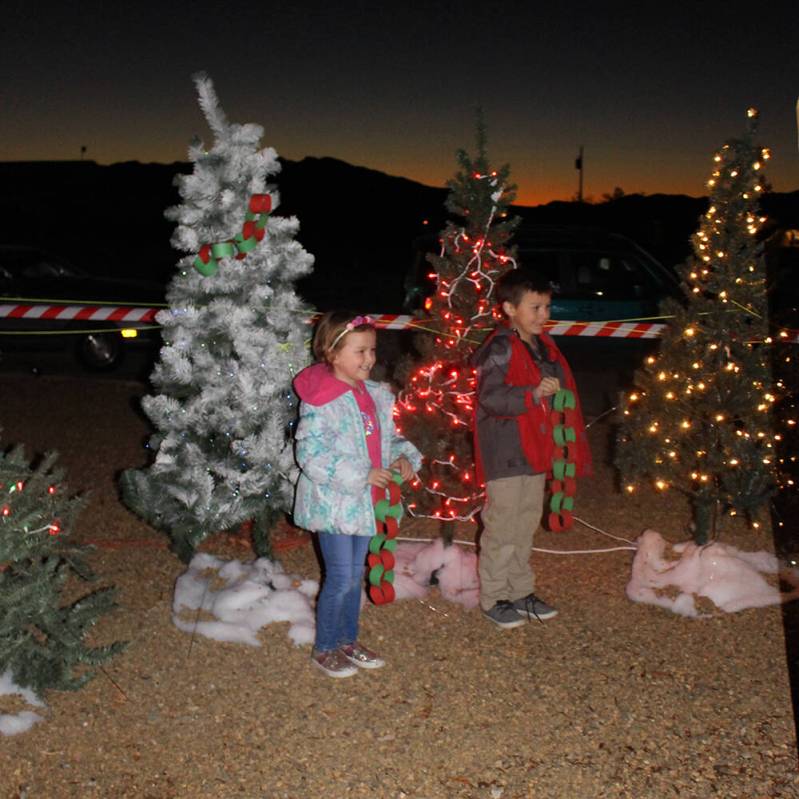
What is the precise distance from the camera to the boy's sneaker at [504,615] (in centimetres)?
527

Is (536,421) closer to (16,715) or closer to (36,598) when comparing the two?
(36,598)

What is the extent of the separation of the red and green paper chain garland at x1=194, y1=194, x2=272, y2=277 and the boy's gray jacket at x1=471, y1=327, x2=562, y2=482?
1.32 m

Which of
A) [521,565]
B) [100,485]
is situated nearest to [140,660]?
[521,565]

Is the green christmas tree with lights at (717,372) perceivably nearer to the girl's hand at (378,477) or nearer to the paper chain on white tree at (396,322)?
the paper chain on white tree at (396,322)

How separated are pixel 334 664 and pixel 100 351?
10674mm

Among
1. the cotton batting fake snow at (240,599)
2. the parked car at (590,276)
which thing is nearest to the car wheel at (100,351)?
the parked car at (590,276)

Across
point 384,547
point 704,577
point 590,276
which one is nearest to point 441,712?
point 384,547

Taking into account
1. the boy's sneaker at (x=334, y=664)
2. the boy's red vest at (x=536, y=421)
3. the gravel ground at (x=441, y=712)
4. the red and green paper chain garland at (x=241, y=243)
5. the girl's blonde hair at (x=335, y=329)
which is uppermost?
the red and green paper chain garland at (x=241, y=243)

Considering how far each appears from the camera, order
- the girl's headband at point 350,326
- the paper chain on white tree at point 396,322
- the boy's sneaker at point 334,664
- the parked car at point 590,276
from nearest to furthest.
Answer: the girl's headband at point 350,326
the boy's sneaker at point 334,664
the paper chain on white tree at point 396,322
the parked car at point 590,276

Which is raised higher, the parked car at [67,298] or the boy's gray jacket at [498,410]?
the parked car at [67,298]

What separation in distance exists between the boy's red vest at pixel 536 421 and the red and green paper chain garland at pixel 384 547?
2.05ft

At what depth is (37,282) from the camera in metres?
14.0

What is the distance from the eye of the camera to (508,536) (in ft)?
17.4

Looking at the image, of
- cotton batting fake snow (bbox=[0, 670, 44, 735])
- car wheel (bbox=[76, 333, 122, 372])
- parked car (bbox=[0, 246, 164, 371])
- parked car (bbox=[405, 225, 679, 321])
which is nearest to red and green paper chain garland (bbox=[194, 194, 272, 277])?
cotton batting fake snow (bbox=[0, 670, 44, 735])
